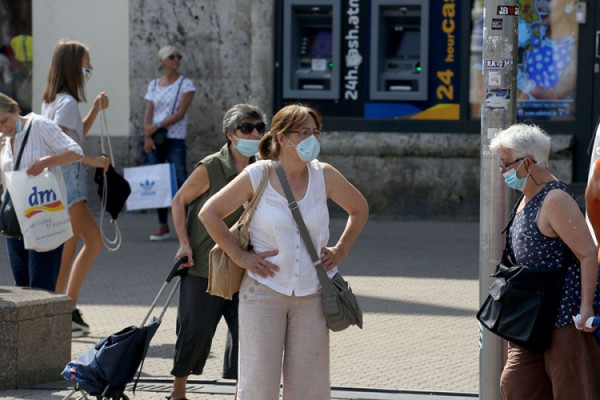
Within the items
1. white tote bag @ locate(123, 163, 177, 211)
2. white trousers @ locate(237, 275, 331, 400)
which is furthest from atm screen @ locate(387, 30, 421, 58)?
white trousers @ locate(237, 275, 331, 400)

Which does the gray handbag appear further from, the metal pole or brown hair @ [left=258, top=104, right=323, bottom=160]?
the metal pole

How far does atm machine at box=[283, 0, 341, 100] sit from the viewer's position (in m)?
12.8

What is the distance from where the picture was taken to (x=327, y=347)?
16.2 ft

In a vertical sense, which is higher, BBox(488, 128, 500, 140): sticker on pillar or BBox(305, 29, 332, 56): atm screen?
BBox(305, 29, 332, 56): atm screen

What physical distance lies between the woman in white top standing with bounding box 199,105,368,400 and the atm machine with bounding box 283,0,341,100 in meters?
7.87

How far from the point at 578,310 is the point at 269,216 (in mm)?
1259

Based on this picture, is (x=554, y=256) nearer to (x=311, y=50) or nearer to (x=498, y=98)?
(x=498, y=98)

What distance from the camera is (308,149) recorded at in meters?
4.83

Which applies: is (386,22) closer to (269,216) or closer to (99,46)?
(99,46)

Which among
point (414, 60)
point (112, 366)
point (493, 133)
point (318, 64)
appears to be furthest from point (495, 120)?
point (318, 64)

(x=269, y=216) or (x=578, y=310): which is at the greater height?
(x=269, y=216)

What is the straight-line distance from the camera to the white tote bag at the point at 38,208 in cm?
700

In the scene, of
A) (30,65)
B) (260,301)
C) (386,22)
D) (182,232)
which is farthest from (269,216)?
(30,65)

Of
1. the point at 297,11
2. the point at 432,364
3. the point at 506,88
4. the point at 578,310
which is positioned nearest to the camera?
the point at 578,310
